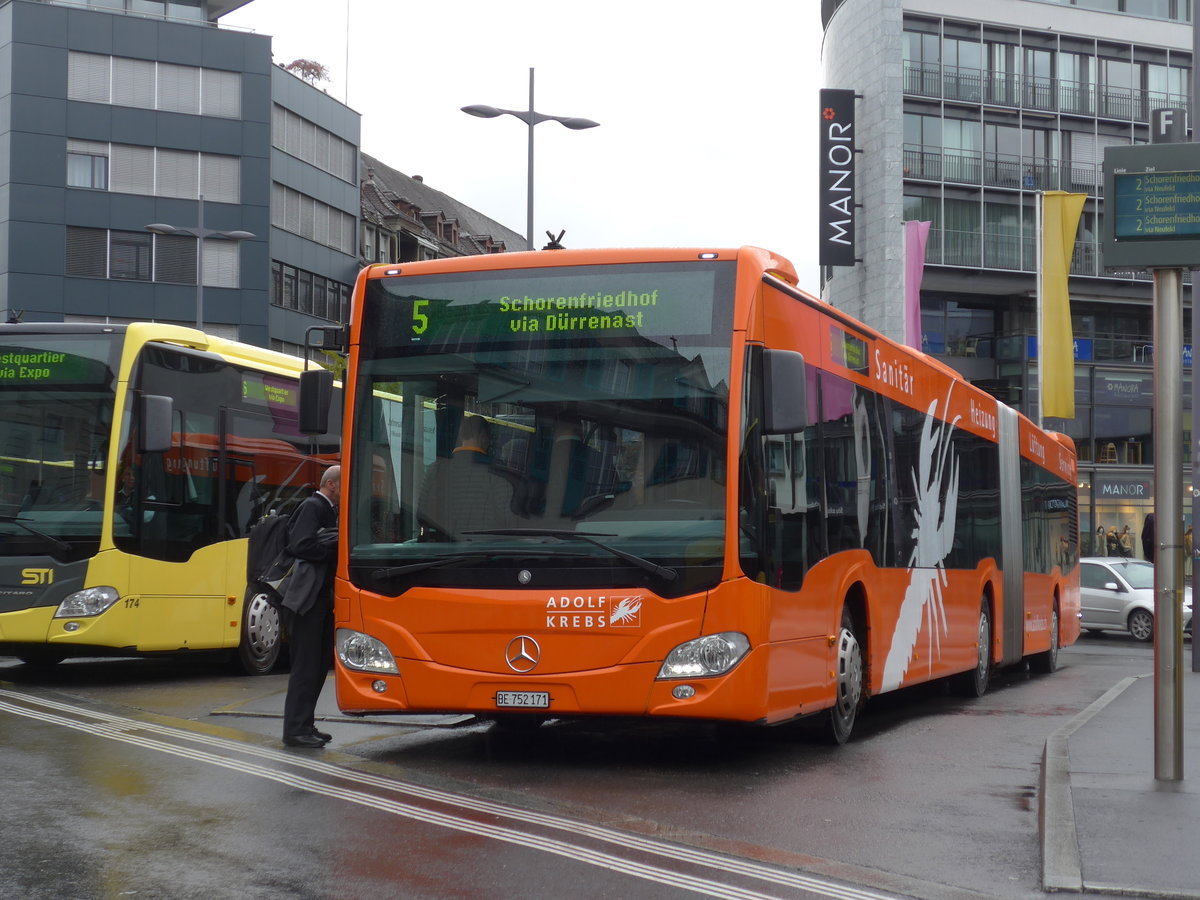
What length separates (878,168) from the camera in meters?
49.1

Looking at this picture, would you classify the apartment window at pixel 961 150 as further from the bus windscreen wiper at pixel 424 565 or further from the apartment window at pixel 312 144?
the bus windscreen wiper at pixel 424 565

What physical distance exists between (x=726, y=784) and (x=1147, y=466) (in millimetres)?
45784

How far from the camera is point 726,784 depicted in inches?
356

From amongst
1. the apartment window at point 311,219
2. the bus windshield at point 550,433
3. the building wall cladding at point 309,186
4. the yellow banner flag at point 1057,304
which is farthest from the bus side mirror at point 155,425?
the apartment window at point 311,219

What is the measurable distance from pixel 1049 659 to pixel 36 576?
12.4 m

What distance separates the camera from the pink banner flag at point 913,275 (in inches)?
1548

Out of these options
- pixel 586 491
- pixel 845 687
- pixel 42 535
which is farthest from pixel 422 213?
pixel 586 491

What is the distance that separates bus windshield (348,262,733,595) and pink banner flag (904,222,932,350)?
100ft

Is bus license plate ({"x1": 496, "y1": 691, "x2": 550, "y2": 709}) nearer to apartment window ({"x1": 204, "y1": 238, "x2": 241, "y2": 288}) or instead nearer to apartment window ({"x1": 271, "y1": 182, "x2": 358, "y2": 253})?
apartment window ({"x1": 204, "y1": 238, "x2": 241, "y2": 288})

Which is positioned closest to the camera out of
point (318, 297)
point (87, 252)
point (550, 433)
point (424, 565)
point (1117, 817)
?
point (1117, 817)

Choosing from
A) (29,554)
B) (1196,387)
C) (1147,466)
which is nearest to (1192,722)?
(1196,387)

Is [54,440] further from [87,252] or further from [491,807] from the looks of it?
[87,252]

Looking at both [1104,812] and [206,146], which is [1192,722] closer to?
[1104,812]

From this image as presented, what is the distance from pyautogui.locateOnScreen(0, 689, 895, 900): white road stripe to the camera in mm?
6309
